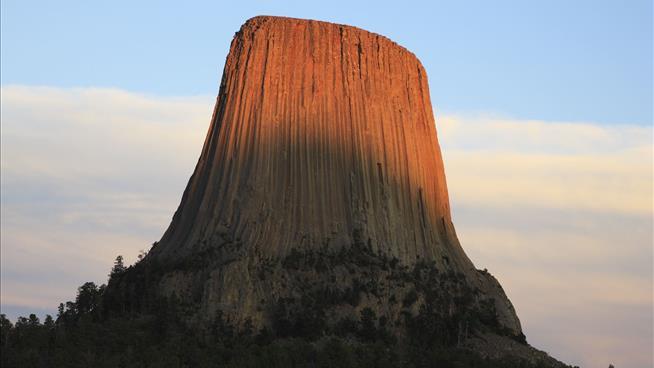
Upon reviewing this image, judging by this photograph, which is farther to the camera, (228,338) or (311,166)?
(311,166)

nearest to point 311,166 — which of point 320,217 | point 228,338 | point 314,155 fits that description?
point 314,155

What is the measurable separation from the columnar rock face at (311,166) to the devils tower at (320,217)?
9 cm

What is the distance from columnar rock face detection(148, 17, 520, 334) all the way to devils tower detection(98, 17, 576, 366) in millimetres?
95

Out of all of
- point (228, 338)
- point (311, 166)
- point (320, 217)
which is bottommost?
point (228, 338)

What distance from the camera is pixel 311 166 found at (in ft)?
317

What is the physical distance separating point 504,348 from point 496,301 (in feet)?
17.8

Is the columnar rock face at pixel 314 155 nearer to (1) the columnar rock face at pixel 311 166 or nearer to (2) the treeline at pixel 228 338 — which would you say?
(1) the columnar rock face at pixel 311 166

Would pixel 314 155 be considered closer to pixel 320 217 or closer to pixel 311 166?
pixel 311 166

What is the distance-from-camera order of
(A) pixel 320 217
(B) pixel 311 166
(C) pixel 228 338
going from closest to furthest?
(C) pixel 228 338, (A) pixel 320 217, (B) pixel 311 166

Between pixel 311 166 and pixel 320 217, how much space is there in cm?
389

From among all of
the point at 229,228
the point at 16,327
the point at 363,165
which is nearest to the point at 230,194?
the point at 229,228

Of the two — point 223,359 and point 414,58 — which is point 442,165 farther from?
point 223,359

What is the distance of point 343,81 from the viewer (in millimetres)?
100188

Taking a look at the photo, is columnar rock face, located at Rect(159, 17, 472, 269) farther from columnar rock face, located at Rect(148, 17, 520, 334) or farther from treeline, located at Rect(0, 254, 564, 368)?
treeline, located at Rect(0, 254, 564, 368)
